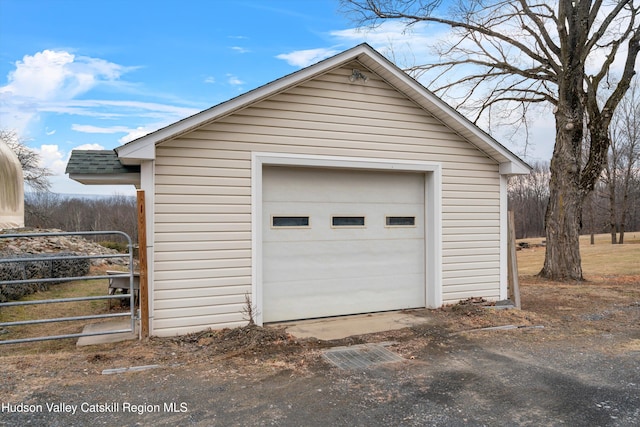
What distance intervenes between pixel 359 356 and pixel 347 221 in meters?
2.50

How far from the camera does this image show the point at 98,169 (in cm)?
552

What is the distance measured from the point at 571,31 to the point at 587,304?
7309 millimetres

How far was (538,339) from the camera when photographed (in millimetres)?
5555

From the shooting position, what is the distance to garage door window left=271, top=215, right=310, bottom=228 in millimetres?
6293

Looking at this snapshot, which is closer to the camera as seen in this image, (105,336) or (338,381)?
(338,381)

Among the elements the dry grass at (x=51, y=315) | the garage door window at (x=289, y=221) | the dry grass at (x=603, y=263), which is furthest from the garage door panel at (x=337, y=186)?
the dry grass at (x=603, y=263)

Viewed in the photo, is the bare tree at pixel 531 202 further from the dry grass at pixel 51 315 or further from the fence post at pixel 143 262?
the fence post at pixel 143 262

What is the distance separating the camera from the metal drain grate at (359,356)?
4602 millimetres

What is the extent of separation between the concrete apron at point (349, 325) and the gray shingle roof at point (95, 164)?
312 centimetres

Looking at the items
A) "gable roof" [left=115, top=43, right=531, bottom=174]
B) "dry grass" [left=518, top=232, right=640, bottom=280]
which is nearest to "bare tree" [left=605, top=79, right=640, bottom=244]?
"dry grass" [left=518, top=232, right=640, bottom=280]

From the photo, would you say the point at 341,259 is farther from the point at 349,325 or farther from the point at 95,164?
the point at 95,164

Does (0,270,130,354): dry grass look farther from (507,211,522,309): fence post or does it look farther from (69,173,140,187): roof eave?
(507,211,522,309): fence post

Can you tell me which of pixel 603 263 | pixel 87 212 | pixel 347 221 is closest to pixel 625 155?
pixel 603 263

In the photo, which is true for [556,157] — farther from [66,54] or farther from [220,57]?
[66,54]
